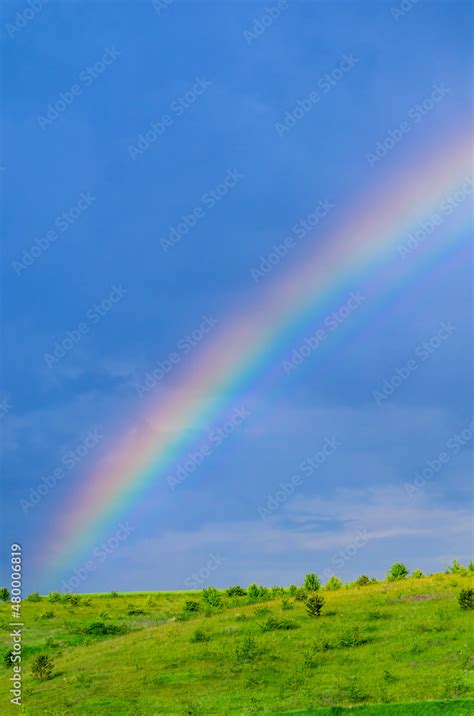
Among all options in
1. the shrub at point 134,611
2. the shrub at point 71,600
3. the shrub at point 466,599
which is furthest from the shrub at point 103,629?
the shrub at point 466,599

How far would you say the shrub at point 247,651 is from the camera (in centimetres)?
3256

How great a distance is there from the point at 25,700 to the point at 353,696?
51.0ft

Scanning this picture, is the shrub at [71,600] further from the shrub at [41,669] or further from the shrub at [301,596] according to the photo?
the shrub at [41,669]

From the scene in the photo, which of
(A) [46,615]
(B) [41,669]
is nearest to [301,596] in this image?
(B) [41,669]

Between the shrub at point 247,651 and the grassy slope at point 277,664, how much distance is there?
20cm

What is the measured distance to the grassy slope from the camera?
26406 mm

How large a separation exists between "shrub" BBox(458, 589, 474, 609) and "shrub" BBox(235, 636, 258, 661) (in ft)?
38.3

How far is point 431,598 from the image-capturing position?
41000mm

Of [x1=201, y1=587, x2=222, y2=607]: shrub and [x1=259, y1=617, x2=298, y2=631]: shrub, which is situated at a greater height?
[x1=201, y1=587, x2=222, y2=607]: shrub

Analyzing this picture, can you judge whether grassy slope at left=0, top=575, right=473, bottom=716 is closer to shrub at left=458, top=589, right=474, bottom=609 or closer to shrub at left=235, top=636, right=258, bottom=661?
shrub at left=235, top=636, right=258, bottom=661

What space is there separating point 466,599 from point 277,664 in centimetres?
1194

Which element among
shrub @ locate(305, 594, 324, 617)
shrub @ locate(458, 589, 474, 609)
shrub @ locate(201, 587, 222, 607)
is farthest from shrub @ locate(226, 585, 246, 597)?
shrub @ locate(458, 589, 474, 609)

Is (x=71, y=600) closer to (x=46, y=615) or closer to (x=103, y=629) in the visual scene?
(x=46, y=615)

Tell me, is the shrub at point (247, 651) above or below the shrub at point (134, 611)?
below
